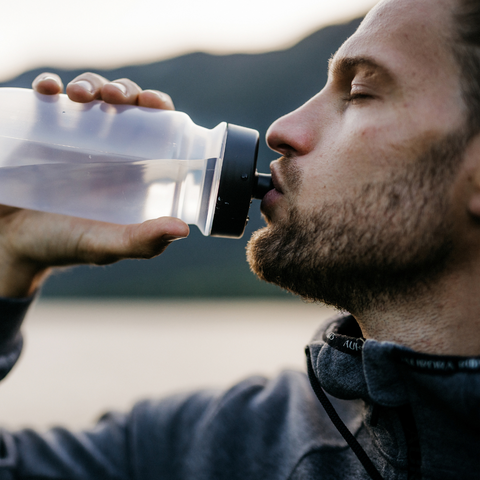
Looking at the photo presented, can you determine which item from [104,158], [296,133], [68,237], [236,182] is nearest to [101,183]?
[104,158]

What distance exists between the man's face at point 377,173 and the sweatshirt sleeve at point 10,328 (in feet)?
2.65

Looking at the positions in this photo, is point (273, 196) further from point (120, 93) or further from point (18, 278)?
point (18, 278)

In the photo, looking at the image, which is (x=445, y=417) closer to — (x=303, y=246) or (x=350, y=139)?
(x=303, y=246)

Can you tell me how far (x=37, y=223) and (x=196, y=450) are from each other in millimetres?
900

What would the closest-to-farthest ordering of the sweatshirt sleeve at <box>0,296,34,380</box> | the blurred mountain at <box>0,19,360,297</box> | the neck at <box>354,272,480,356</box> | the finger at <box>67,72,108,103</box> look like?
the neck at <box>354,272,480,356</box>, the finger at <box>67,72,108,103</box>, the sweatshirt sleeve at <box>0,296,34,380</box>, the blurred mountain at <box>0,19,360,297</box>

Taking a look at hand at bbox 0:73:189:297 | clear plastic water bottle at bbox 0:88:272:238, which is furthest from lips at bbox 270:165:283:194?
hand at bbox 0:73:189:297

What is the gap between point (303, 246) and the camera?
1.08 m

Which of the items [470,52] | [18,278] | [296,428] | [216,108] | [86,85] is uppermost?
[470,52]

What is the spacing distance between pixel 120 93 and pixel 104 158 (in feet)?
0.63

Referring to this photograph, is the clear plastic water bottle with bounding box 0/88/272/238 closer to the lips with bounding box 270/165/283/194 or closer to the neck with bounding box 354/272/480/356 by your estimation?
the lips with bounding box 270/165/283/194

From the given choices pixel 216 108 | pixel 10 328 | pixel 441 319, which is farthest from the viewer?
pixel 216 108

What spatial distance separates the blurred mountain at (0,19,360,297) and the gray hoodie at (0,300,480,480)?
805 cm

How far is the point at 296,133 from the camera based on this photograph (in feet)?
3.75

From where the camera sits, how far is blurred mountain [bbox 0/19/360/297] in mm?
10188
